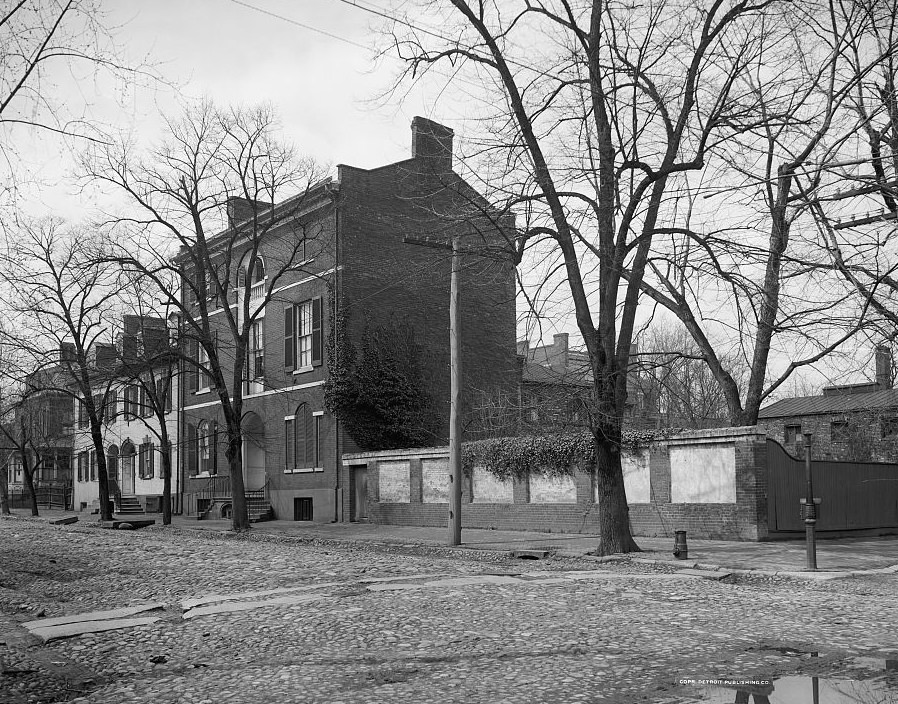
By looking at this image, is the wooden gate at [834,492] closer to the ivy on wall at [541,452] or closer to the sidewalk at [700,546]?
the sidewalk at [700,546]

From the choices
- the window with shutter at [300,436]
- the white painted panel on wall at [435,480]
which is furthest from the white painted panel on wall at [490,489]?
the window with shutter at [300,436]

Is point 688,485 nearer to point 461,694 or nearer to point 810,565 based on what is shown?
point 810,565

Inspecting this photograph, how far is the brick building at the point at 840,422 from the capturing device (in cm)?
3791

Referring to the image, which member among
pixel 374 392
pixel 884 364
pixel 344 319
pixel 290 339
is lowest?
pixel 884 364

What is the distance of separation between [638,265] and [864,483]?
1137 centimetres

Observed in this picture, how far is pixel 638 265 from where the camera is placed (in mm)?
17062

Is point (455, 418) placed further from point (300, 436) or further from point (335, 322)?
point (300, 436)

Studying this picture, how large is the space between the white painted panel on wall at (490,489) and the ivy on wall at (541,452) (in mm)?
175

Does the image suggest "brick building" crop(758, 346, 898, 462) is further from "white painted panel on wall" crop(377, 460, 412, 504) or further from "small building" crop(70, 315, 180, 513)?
"small building" crop(70, 315, 180, 513)

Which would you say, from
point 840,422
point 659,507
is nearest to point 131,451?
point 659,507

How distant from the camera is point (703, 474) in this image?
20.7 m

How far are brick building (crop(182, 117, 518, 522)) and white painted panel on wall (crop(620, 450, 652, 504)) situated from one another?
9.66m

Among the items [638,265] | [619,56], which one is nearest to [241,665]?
[638,265]

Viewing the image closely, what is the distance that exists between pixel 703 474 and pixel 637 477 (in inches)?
78.1
